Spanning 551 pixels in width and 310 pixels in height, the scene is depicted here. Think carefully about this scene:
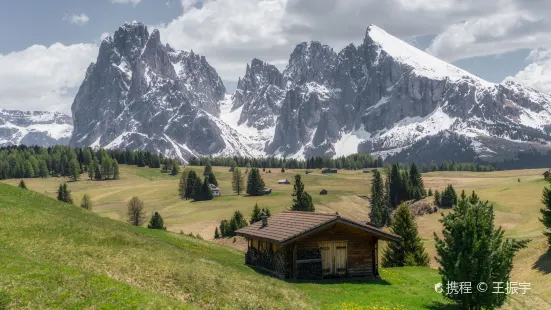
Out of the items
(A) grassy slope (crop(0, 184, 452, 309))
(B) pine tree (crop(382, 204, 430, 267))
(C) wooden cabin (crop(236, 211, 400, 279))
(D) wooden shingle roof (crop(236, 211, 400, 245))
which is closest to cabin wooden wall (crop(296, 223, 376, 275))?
(C) wooden cabin (crop(236, 211, 400, 279))

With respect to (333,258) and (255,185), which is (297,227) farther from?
(255,185)

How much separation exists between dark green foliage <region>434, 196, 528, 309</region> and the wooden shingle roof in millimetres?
10100

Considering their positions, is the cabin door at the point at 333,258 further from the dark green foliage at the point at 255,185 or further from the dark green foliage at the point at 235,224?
the dark green foliage at the point at 255,185

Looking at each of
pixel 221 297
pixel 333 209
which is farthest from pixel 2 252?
pixel 333 209

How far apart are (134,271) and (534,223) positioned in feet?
273

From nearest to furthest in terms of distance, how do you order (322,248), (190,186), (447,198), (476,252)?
1. (476,252)
2. (322,248)
3. (447,198)
4. (190,186)

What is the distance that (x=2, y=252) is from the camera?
28.4 m

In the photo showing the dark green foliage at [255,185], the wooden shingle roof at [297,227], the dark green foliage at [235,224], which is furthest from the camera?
the dark green foliage at [255,185]

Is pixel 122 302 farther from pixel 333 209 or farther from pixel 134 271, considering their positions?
pixel 333 209

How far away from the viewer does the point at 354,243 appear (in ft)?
137

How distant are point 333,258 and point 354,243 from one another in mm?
2332

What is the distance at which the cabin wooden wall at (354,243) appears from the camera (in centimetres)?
4084

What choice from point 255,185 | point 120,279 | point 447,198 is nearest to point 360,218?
point 447,198

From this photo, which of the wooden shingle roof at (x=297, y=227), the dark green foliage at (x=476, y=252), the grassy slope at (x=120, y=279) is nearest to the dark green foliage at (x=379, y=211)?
the wooden shingle roof at (x=297, y=227)
